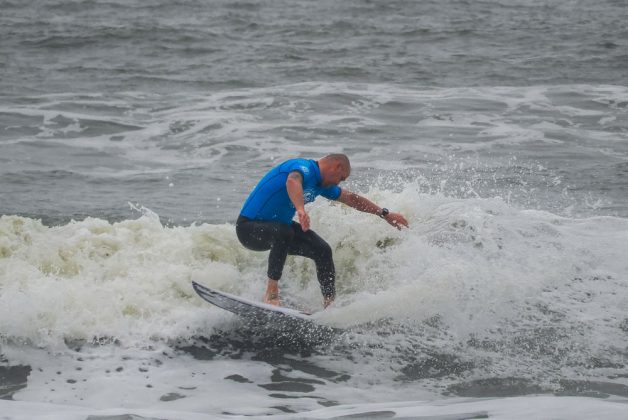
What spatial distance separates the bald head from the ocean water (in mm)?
1185

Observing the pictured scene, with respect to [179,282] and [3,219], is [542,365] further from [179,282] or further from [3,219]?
[3,219]

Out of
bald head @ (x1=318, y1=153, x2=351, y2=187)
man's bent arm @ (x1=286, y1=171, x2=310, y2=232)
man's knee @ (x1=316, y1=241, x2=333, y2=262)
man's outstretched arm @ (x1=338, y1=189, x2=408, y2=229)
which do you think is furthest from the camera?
man's outstretched arm @ (x1=338, y1=189, x2=408, y2=229)

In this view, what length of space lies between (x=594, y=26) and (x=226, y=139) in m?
15.0

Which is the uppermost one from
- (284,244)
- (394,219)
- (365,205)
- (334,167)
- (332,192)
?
(334,167)

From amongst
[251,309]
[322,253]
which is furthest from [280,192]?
[251,309]

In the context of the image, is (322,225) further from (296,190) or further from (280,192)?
(296,190)

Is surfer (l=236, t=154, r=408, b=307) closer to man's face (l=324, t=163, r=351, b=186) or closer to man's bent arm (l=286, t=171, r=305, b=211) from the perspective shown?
man's face (l=324, t=163, r=351, b=186)

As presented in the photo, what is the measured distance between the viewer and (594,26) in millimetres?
27312

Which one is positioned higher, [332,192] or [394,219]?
[332,192]

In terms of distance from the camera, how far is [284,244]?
852 cm

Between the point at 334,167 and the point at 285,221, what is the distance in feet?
2.31

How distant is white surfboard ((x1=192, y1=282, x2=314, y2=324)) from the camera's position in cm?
815

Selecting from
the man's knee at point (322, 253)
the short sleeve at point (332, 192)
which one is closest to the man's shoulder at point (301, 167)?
the short sleeve at point (332, 192)

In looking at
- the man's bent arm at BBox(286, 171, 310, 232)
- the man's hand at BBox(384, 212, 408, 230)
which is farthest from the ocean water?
the man's bent arm at BBox(286, 171, 310, 232)
